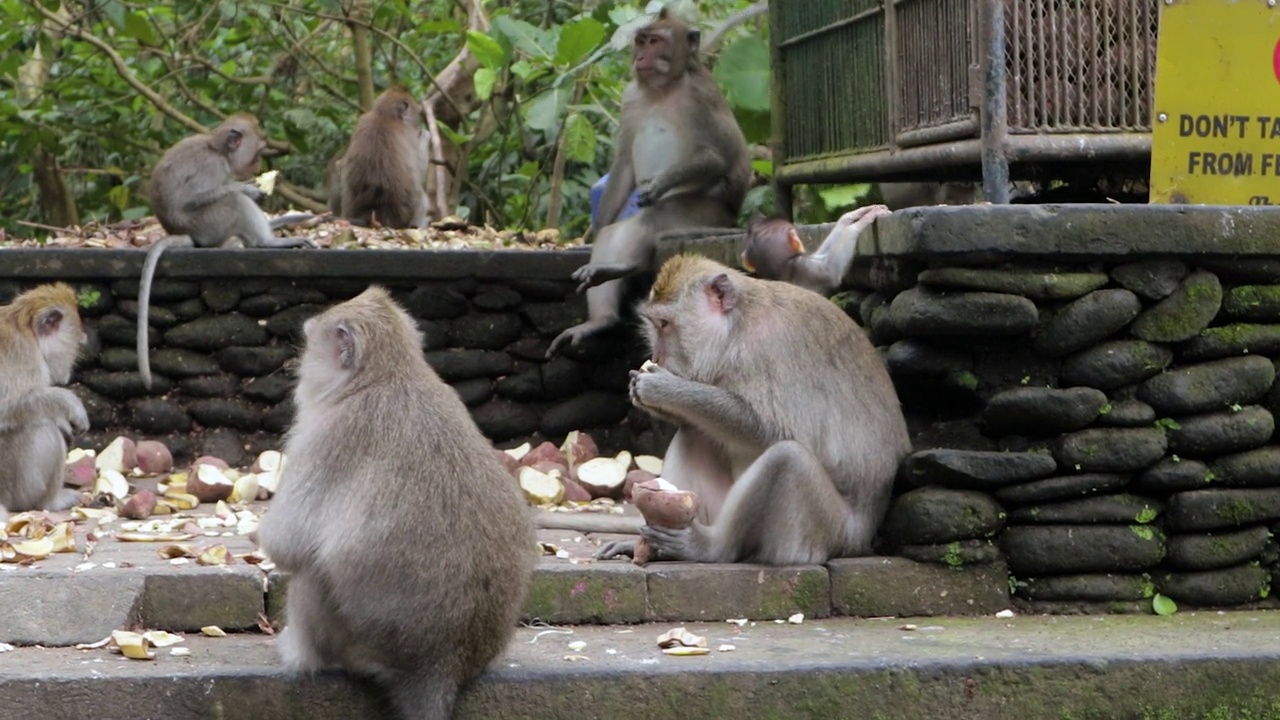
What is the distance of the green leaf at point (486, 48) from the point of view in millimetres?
8305

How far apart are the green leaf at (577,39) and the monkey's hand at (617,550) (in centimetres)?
349

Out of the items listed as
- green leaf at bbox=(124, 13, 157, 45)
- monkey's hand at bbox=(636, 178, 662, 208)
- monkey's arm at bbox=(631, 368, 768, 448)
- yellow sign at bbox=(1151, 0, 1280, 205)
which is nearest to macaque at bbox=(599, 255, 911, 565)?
monkey's arm at bbox=(631, 368, 768, 448)

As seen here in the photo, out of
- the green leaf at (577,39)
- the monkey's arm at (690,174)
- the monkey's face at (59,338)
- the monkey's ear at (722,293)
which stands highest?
the green leaf at (577,39)

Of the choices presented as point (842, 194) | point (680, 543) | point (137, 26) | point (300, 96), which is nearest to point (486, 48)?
point (842, 194)

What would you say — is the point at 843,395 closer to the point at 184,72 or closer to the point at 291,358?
the point at 291,358

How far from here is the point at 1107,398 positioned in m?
4.92

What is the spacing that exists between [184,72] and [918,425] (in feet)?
25.8

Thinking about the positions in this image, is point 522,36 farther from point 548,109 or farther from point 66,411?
point 66,411

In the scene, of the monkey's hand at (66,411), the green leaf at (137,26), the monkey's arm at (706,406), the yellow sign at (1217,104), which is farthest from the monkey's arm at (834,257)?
the green leaf at (137,26)

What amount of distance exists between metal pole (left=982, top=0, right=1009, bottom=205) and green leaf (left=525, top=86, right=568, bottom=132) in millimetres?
3460

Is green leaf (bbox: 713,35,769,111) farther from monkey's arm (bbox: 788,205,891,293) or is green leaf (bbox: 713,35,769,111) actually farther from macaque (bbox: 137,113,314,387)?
monkey's arm (bbox: 788,205,891,293)

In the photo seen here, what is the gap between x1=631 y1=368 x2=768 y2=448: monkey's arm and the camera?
5.01 meters

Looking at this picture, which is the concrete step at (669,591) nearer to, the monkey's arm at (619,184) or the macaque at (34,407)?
the macaque at (34,407)

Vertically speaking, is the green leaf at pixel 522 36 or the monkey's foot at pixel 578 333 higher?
the green leaf at pixel 522 36
